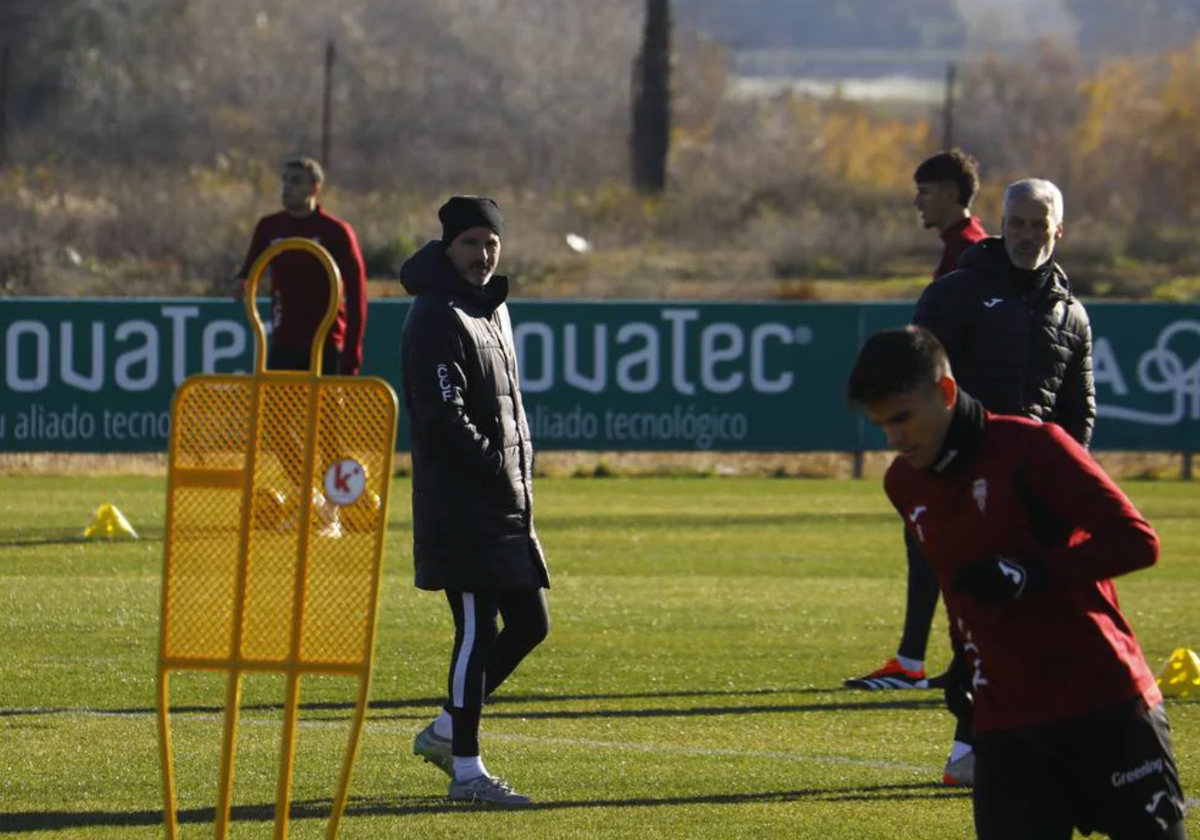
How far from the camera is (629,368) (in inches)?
810

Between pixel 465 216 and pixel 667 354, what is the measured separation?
42.5 feet

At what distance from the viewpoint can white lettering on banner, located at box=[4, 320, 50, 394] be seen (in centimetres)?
1934

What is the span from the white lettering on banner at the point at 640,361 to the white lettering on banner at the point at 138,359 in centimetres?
398

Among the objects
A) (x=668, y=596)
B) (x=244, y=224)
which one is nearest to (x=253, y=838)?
(x=668, y=596)

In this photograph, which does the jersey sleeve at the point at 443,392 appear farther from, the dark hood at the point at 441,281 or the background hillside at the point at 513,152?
the background hillside at the point at 513,152

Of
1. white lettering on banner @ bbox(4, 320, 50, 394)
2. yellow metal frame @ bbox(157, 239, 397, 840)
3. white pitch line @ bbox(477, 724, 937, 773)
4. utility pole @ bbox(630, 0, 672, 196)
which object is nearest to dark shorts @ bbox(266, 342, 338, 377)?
white pitch line @ bbox(477, 724, 937, 773)

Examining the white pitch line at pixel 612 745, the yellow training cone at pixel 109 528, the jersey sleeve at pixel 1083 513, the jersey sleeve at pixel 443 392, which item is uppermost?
the jersey sleeve at pixel 1083 513

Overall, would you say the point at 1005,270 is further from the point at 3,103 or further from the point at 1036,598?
the point at 3,103

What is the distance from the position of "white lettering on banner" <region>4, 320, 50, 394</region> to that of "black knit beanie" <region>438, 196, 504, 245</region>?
12340 millimetres

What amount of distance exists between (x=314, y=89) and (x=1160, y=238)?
89.9 ft

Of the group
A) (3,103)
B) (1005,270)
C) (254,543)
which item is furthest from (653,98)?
(254,543)

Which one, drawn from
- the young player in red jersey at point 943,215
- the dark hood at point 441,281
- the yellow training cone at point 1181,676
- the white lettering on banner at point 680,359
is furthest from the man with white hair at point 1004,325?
the white lettering on banner at point 680,359

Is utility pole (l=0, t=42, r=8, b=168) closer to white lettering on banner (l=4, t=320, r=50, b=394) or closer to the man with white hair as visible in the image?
white lettering on banner (l=4, t=320, r=50, b=394)

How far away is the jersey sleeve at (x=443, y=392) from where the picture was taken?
7.59 m
